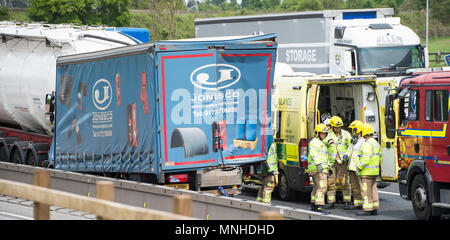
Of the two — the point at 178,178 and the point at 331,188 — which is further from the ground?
the point at 178,178

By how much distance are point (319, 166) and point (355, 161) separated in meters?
0.66

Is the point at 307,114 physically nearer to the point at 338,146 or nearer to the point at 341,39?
the point at 338,146

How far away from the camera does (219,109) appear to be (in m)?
14.6

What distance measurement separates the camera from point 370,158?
15.1 m

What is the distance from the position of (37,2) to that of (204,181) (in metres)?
57.1

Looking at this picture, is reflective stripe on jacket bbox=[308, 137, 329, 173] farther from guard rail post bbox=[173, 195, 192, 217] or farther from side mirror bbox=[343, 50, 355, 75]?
side mirror bbox=[343, 50, 355, 75]

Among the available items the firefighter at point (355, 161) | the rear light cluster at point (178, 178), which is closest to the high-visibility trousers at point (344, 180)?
the firefighter at point (355, 161)

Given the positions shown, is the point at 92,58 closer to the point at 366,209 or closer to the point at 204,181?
the point at 204,181

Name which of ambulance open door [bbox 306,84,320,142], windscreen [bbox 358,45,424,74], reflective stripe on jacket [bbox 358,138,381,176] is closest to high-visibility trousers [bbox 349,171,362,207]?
reflective stripe on jacket [bbox 358,138,381,176]

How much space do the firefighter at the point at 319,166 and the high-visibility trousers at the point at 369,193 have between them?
2.33 ft

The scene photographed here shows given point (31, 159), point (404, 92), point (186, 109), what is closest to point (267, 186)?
point (186, 109)

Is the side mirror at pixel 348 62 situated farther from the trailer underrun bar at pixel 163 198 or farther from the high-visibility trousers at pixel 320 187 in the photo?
the trailer underrun bar at pixel 163 198

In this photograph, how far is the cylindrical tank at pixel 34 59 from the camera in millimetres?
20875

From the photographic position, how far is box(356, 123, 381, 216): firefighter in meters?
15.1
